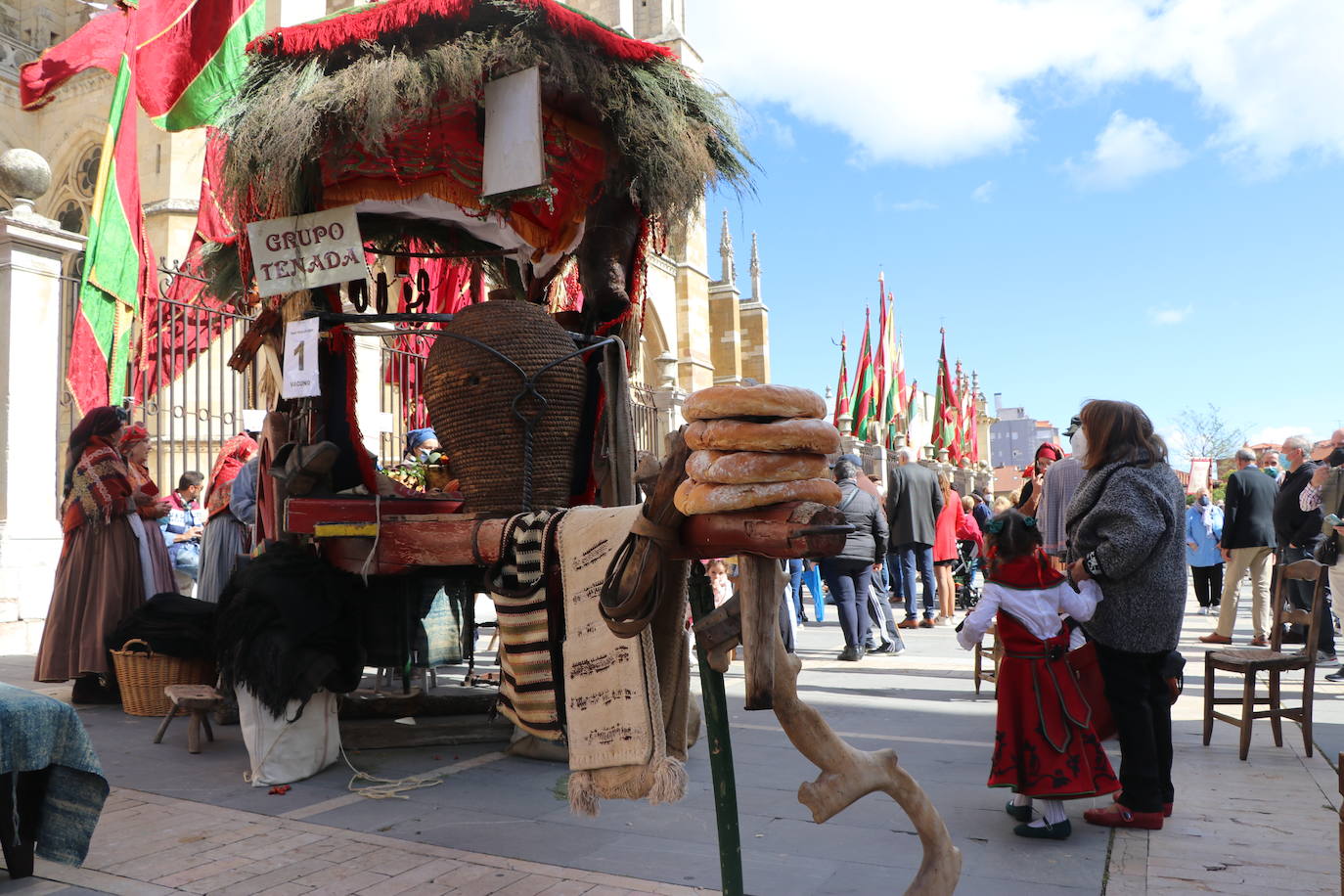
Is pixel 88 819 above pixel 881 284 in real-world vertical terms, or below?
below

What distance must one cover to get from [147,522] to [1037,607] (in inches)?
237

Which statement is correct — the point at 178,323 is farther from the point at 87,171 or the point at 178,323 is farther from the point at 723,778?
the point at 87,171

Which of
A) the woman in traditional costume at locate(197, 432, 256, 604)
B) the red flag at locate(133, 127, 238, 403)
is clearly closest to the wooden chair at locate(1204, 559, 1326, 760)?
the woman in traditional costume at locate(197, 432, 256, 604)

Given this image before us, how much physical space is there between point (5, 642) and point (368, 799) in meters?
5.22

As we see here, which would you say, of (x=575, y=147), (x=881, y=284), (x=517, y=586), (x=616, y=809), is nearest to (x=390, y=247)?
(x=575, y=147)

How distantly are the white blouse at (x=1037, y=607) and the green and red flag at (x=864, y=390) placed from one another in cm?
2334

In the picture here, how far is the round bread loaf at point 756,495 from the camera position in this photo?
2.23m

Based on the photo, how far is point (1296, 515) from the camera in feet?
26.9

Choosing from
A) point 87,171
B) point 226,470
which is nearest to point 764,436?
point 226,470

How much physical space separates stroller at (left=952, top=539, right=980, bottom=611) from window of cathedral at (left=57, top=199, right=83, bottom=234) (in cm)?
1829

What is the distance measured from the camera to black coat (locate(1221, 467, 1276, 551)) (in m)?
9.02

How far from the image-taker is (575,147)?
515 centimetres

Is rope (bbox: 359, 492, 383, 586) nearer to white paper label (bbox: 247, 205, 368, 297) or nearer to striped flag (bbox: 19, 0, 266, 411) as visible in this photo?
white paper label (bbox: 247, 205, 368, 297)

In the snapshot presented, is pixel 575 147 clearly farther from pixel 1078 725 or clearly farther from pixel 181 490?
pixel 181 490
